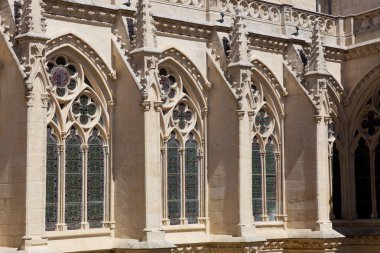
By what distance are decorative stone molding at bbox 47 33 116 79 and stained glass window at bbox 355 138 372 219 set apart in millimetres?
8231

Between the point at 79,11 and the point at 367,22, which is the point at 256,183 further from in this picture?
the point at 79,11

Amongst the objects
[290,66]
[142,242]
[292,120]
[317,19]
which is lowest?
[142,242]

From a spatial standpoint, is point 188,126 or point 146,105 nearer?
point 146,105

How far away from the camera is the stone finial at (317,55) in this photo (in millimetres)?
19533

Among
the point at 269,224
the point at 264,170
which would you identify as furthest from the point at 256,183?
the point at 269,224

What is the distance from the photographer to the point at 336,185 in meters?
21.5

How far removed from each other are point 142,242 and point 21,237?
2.72 metres

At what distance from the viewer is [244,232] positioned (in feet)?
57.1

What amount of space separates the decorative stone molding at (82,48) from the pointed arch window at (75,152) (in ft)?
0.98

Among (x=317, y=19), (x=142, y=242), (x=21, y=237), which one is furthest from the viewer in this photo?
(x=317, y=19)

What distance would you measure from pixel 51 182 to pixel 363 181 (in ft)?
31.2

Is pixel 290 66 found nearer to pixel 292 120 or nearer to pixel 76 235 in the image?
pixel 292 120

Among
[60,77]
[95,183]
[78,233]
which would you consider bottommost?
[78,233]

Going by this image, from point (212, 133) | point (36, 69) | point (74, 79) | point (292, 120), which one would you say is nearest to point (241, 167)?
point (212, 133)
